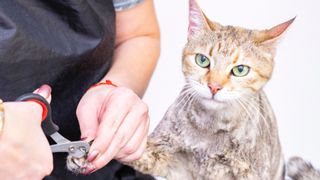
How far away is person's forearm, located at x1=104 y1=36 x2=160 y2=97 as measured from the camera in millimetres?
827

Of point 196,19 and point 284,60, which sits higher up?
point 196,19

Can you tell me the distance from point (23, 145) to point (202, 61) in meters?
0.23

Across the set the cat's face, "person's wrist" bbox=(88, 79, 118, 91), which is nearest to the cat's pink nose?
the cat's face

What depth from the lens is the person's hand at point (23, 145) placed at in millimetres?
526

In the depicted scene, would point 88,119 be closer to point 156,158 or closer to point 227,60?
point 156,158

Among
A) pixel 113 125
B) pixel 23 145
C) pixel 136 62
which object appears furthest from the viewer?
pixel 136 62

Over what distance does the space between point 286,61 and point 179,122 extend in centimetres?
31

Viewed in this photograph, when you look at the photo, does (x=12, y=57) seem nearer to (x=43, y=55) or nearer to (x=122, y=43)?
(x=43, y=55)

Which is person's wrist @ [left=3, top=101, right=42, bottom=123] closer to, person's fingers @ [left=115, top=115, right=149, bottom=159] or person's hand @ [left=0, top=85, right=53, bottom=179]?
person's hand @ [left=0, top=85, right=53, bottom=179]

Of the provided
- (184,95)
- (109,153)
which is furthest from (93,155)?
(184,95)

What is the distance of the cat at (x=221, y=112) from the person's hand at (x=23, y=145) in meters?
0.15

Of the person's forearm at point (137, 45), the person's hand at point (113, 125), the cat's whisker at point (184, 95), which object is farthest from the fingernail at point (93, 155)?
the person's forearm at point (137, 45)

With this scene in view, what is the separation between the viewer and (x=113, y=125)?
0.64 metres

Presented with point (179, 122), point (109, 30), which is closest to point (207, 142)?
A: point (179, 122)
